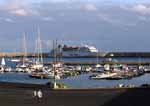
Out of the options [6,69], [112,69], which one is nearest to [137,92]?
[112,69]

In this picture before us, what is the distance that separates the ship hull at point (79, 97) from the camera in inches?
1331

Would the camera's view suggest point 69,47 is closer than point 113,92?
No

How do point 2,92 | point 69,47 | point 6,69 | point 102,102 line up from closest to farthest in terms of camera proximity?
1. point 102,102
2. point 2,92
3. point 6,69
4. point 69,47

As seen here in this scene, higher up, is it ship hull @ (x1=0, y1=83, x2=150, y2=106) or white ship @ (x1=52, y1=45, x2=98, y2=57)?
white ship @ (x1=52, y1=45, x2=98, y2=57)

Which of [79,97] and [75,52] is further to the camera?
[75,52]

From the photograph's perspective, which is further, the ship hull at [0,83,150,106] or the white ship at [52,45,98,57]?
the white ship at [52,45,98,57]

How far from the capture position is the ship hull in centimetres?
3381

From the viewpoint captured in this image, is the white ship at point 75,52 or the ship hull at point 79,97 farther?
the white ship at point 75,52

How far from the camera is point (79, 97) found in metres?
36.1

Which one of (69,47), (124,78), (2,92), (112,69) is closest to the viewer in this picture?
(2,92)

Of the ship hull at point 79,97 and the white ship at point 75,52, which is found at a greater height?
the white ship at point 75,52

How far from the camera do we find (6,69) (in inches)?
4619

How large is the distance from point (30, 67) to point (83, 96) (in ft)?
246

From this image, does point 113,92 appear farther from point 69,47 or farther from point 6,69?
point 69,47
